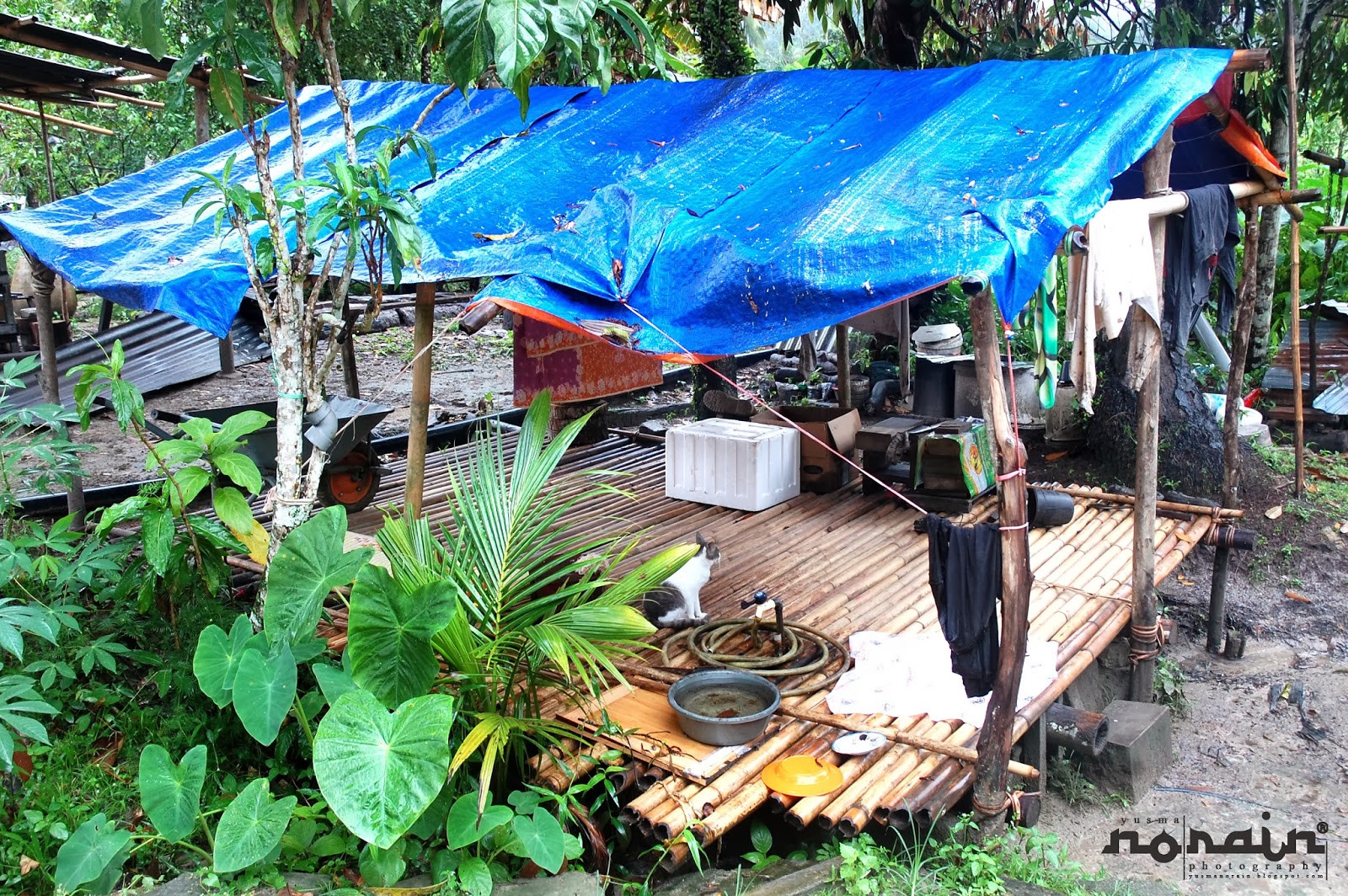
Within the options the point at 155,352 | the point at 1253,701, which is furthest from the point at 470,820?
the point at 155,352

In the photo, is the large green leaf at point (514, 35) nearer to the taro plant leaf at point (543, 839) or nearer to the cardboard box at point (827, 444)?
the taro plant leaf at point (543, 839)

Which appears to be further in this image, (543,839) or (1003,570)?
(1003,570)

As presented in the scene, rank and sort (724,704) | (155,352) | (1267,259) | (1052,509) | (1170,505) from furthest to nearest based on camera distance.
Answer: (155,352)
(1267,259)
(1170,505)
(1052,509)
(724,704)

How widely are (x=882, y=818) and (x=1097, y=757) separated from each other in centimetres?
185

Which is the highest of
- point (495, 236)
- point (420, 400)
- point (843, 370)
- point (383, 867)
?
point (495, 236)

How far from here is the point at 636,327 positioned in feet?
13.4

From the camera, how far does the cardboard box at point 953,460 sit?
6.32 meters

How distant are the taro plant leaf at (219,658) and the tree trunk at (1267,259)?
A: 780 cm

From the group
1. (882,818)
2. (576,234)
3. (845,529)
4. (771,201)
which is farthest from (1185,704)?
(576,234)

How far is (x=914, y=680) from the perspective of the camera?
13.9 ft

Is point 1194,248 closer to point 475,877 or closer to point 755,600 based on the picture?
point 755,600

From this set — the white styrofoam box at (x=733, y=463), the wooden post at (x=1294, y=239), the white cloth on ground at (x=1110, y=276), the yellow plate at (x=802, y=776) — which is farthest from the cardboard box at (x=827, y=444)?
the yellow plate at (x=802, y=776)

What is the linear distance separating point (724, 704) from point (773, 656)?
0.57 metres

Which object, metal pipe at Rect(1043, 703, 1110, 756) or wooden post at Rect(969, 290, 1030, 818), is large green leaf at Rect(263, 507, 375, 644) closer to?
wooden post at Rect(969, 290, 1030, 818)
